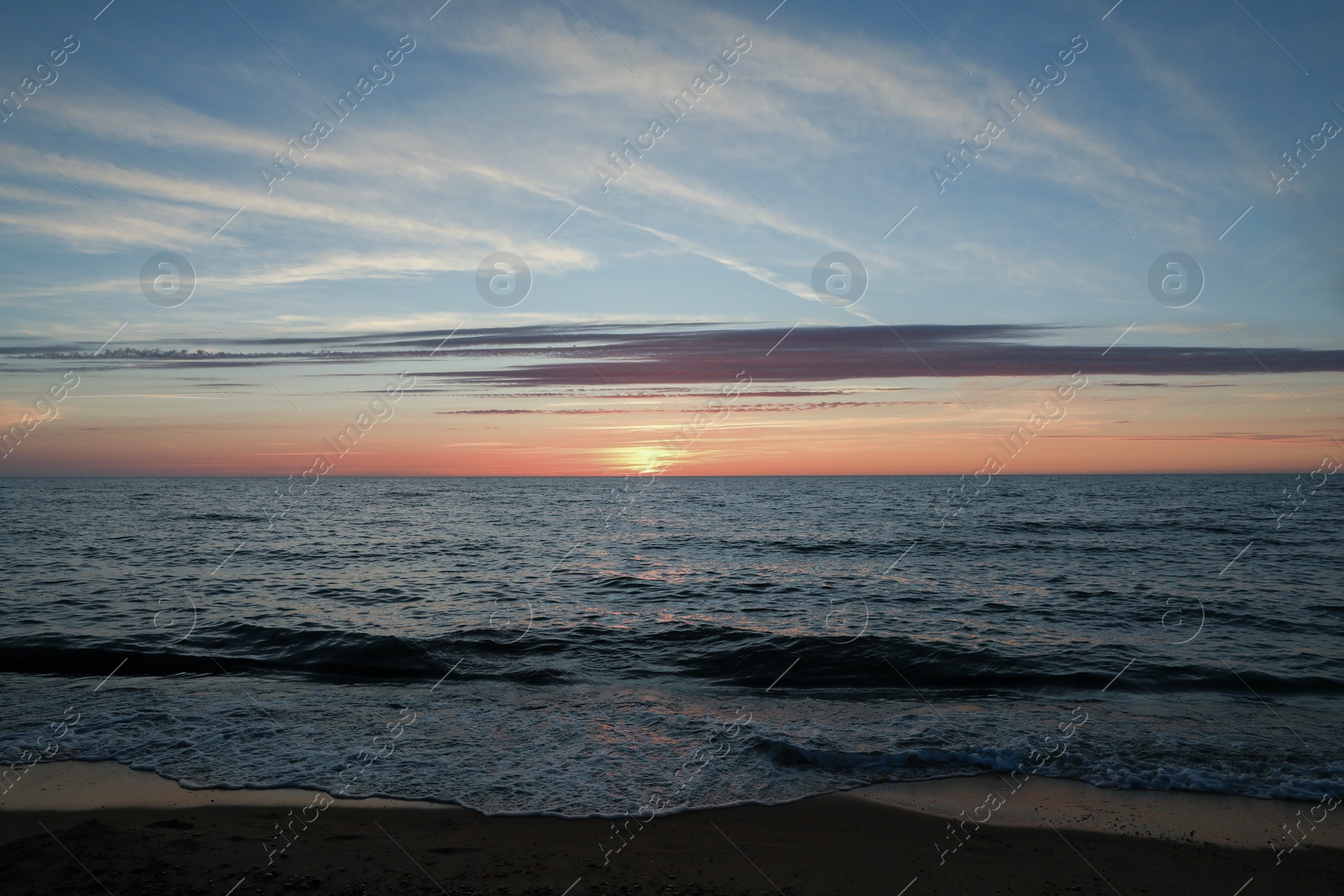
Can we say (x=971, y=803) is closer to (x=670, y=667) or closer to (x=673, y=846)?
(x=673, y=846)

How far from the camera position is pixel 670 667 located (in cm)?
1445

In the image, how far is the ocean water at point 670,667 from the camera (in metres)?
9.02

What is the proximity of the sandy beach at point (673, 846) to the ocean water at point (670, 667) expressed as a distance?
538 millimetres

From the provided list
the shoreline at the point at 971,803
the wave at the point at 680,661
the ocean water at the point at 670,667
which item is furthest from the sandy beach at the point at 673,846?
the wave at the point at 680,661

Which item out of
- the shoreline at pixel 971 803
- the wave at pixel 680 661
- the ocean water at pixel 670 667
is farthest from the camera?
the wave at pixel 680 661

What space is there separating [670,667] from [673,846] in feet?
24.4

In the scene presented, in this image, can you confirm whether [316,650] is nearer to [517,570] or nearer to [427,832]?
[427,832]

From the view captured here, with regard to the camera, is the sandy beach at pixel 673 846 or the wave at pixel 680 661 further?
the wave at pixel 680 661

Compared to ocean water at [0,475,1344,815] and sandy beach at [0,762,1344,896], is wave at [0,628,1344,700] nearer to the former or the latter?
ocean water at [0,475,1344,815]

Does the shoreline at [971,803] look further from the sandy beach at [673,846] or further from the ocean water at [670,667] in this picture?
the ocean water at [670,667]

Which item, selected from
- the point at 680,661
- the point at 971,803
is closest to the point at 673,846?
the point at 971,803

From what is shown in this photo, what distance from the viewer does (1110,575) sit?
2453 cm

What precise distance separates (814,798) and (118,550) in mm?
33089

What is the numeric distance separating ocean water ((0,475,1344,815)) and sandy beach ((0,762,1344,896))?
54 cm
